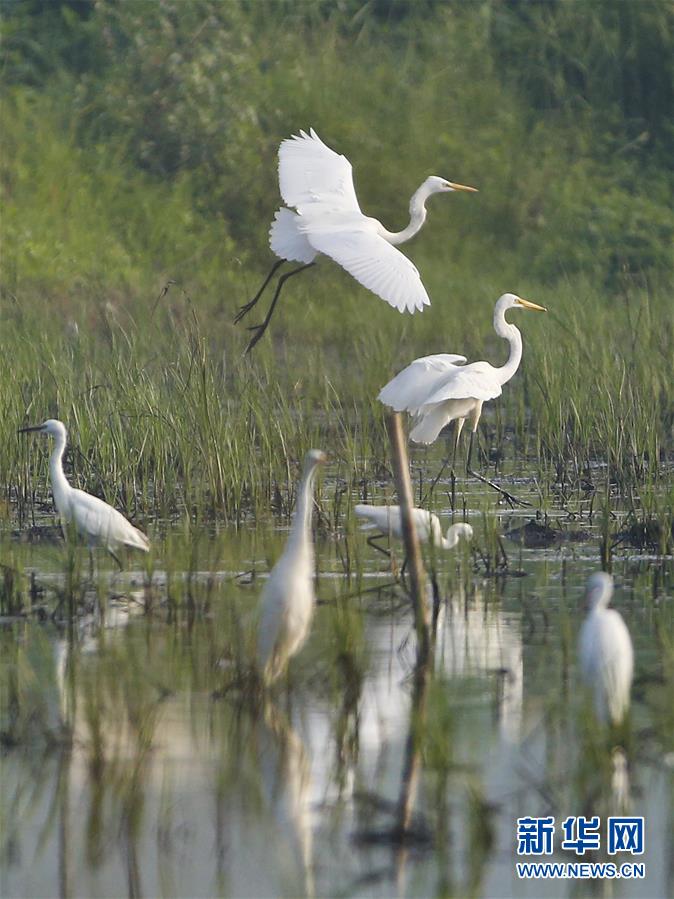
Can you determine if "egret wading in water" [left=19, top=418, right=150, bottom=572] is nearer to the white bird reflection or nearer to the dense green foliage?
the white bird reflection

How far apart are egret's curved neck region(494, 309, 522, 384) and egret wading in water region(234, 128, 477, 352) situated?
0.66 m

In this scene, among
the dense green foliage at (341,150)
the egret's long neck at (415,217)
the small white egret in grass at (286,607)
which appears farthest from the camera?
the dense green foliage at (341,150)

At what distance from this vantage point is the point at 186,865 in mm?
3855

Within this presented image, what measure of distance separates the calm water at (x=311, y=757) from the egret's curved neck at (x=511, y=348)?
9.33ft

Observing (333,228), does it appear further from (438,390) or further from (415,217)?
(415,217)

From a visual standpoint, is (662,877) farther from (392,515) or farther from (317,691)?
(392,515)

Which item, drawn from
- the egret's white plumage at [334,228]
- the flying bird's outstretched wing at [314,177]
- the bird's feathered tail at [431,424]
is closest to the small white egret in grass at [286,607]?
the egret's white plumage at [334,228]

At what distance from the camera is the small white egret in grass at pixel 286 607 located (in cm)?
491

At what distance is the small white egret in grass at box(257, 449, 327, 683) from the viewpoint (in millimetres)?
4914

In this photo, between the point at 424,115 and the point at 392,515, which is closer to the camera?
the point at 392,515

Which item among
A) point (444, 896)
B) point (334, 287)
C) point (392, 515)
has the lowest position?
point (444, 896)

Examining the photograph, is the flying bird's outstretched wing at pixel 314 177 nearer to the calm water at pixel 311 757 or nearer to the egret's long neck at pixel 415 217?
the egret's long neck at pixel 415 217

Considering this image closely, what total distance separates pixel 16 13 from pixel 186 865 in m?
16.8

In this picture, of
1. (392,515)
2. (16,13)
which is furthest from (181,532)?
(16,13)
